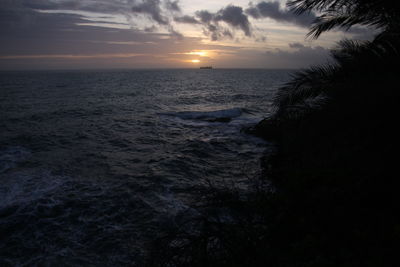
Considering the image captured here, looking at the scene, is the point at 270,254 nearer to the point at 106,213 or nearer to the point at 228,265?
the point at 228,265

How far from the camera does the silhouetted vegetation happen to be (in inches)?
180

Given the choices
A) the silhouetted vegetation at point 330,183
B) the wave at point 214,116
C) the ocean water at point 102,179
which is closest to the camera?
the silhouetted vegetation at point 330,183

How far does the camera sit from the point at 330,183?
7184 mm

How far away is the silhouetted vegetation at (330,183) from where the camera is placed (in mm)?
4566

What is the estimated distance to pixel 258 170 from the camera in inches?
485

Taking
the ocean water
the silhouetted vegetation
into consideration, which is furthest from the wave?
the silhouetted vegetation

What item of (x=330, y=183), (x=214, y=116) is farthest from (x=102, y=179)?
(x=214, y=116)

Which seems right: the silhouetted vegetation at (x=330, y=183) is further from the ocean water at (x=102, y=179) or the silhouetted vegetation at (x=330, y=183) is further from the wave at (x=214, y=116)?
the wave at (x=214, y=116)

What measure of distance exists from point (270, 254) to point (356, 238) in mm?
1753

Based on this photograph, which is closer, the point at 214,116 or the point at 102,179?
the point at 102,179

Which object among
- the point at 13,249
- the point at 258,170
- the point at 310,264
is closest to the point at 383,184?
the point at 310,264

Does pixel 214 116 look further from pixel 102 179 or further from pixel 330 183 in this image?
pixel 330 183

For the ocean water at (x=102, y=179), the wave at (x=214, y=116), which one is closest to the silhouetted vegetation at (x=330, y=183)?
the ocean water at (x=102, y=179)

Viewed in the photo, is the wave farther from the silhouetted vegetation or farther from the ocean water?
the silhouetted vegetation
